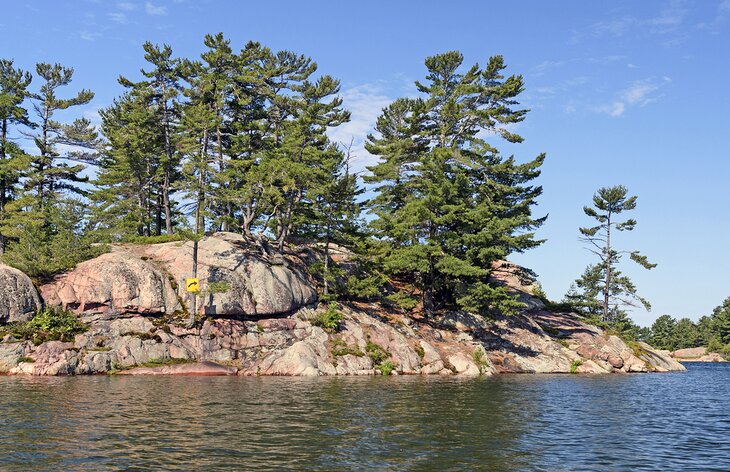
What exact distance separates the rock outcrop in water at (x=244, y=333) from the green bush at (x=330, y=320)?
0.53 m

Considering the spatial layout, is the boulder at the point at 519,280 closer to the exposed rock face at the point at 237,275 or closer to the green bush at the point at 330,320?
the green bush at the point at 330,320

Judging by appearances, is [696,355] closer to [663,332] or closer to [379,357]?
[663,332]

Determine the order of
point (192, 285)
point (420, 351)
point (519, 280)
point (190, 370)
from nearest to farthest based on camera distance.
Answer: point (190, 370) < point (192, 285) < point (420, 351) < point (519, 280)

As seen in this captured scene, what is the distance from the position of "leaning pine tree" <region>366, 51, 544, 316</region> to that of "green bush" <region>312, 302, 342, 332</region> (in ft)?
24.7

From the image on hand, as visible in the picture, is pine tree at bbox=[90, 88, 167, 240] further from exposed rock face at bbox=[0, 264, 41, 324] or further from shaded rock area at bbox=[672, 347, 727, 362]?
shaded rock area at bbox=[672, 347, 727, 362]

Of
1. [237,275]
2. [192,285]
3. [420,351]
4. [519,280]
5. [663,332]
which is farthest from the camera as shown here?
[663,332]

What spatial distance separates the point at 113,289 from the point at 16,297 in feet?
21.1

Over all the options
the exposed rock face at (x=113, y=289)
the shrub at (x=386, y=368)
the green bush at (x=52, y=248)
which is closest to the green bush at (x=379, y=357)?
the shrub at (x=386, y=368)

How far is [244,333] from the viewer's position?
45156mm

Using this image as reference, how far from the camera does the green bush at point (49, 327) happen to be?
39.2m

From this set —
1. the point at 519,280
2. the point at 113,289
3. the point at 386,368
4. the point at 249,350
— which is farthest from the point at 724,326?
the point at 113,289

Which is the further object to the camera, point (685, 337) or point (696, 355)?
point (685, 337)

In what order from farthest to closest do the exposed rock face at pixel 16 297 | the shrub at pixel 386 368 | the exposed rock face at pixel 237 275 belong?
the exposed rock face at pixel 237 275
the shrub at pixel 386 368
the exposed rock face at pixel 16 297

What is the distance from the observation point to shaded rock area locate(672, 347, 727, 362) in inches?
5153
